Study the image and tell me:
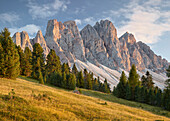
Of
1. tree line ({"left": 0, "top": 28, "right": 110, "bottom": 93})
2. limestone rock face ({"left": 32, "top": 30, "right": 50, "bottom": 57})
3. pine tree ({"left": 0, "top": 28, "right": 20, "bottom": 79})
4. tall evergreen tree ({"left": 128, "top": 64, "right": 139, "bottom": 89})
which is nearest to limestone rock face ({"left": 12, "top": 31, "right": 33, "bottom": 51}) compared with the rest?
limestone rock face ({"left": 32, "top": 30, "right": 50, "bottom": 57})

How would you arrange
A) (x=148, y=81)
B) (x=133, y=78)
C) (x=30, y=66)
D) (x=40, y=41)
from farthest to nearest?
1. (x=40, y=41)
2. (x=148, y=81)
3. (x=30, y=66)
4. (x=133, y=78)

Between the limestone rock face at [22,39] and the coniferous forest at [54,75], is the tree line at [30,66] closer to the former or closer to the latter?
the coniferous forest at [54,75]

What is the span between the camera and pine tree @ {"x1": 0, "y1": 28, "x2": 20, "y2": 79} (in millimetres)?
26359

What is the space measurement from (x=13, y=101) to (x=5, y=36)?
85.3ft

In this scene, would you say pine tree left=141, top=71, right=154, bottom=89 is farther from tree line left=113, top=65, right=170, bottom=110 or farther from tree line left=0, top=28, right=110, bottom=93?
tree line left=0, top=28, right=110, bottom=93

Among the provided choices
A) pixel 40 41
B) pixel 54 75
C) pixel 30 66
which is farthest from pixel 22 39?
pixel 54 75

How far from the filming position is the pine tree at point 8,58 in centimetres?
2636

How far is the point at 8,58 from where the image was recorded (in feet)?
89.7

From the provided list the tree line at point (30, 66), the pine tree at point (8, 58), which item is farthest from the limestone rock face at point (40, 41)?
the pine tree at point (8, 58)

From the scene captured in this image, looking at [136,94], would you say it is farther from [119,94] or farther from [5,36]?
[5,36]

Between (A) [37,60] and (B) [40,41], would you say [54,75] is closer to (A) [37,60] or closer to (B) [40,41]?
(A) [37,60]

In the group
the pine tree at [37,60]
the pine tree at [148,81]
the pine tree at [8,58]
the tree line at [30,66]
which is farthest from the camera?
the pine tree at [148,81]

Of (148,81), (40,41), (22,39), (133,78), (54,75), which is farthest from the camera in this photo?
(40,41)

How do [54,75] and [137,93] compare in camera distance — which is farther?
[54,75]
